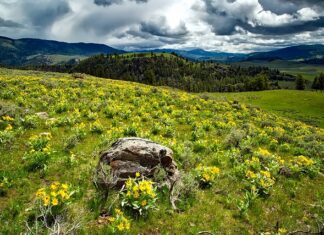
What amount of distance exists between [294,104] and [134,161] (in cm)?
7603

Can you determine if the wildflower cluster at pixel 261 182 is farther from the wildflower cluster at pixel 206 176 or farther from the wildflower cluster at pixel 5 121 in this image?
the wildflower cluster at pixel 5 121

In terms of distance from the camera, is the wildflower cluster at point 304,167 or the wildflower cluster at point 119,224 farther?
the wildflower cluster at point 304,167

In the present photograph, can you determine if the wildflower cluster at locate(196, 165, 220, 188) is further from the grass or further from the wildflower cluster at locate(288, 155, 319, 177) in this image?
the grass

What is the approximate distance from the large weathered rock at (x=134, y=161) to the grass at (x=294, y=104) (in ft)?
157

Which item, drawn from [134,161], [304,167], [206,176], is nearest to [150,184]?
[134,161]

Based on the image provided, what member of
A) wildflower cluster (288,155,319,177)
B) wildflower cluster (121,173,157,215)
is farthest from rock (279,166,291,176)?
wildflower cluster (121,173,157,215)

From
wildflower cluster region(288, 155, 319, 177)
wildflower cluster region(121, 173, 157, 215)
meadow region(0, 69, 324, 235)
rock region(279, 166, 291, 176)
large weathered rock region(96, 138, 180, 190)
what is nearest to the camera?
meadow region(0, 69, 324, 235)

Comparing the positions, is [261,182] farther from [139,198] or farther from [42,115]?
[42,115]

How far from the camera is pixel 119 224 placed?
25.2 feet

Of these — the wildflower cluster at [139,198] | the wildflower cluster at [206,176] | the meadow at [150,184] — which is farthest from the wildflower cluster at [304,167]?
the wildflower cluster at [139,198]

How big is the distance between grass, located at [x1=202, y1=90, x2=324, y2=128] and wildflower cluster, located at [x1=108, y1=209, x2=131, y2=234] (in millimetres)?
50931

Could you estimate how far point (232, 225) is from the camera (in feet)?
30.0

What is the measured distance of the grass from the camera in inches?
2441

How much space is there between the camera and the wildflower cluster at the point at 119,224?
24.5 ft
